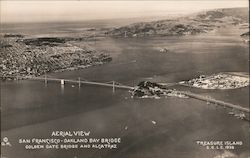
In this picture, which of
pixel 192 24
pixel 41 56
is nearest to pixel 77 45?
Result: pixel 41 56

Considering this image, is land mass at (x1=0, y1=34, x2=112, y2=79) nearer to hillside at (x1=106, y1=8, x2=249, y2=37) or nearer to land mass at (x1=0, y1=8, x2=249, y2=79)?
land mass at (x1=0, y1=8, x2=249, y2=79)

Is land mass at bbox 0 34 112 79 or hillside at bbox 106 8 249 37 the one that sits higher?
hillside at bbox 106 8 249 37

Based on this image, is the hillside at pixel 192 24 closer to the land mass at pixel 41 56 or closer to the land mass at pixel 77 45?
the land mass at pixel 77 45

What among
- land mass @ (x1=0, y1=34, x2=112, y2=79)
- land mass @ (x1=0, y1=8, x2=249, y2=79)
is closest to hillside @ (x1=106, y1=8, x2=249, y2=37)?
land mass @ (x1=0, y1=8, x2=249, y2=79)

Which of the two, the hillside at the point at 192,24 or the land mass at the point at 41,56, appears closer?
the land mass at the point at 41,56

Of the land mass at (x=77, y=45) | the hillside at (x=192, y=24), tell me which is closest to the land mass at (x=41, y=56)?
the land mass at (x=77, y=45)

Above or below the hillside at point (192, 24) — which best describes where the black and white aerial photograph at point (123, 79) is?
below

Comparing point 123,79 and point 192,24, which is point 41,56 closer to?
point 123,79

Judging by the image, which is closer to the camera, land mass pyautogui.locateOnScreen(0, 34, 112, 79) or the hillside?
land mass pyautogui.locateOnScreen(0, 34, 112, 79)

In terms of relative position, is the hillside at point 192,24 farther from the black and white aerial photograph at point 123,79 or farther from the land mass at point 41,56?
the land mass at point 41,56
